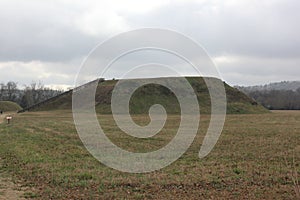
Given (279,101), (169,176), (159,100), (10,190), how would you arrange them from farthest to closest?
(279,101) < (159,100) < (169,176) < (10,190)

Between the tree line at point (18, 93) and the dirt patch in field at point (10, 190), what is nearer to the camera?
the dirt patch in field at point (10, 190)

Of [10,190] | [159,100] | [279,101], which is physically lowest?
[10,190]

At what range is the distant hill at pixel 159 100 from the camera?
7538 cm

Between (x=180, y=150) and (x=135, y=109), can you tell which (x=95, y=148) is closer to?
(x=180, y=150)

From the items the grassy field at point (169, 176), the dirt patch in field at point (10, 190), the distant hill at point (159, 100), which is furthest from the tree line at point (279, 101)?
the dirt patch in field at point (10, 190)

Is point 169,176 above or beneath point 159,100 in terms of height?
beneath

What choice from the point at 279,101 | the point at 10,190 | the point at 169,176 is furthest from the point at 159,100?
the point at 10,190

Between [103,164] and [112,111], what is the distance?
53555mm

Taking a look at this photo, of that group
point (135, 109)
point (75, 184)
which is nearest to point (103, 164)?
point (75, 184)

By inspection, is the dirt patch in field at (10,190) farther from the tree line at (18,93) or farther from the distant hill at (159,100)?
the tree line at (18,93)

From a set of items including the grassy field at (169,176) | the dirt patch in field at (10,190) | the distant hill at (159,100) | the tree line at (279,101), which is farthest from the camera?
the tree line at (279,101)

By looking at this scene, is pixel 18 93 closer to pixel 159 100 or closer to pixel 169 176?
pixel 159 100

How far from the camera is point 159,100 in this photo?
8044 centimetres

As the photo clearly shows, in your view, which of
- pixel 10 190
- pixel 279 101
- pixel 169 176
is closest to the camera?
pixel 10 190
